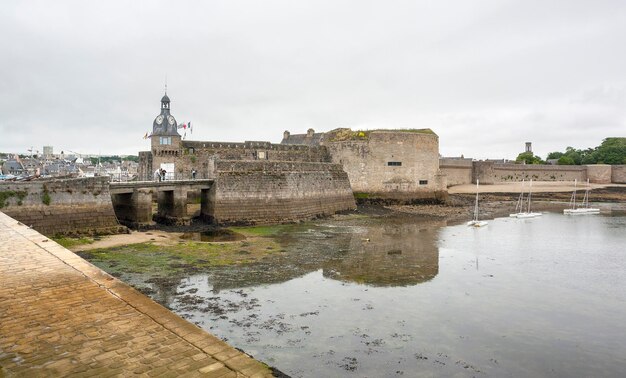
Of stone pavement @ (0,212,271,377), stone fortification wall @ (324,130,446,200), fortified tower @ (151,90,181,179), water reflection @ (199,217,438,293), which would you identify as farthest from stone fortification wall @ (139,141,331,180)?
stone pavement @ (0,212,271,377)

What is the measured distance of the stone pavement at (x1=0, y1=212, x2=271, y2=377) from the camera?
3.87m

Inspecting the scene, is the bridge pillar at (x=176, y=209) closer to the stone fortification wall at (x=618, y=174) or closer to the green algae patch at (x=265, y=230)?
the green algae patch at (x=265, y=230)

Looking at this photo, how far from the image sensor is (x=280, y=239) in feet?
54.2

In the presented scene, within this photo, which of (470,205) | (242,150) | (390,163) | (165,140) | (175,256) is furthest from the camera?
(470,205)

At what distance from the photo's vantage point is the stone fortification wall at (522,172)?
44375 mm

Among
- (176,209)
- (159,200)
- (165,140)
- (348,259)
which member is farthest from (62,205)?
(348,259)

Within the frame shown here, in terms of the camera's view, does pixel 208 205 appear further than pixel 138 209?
Yes

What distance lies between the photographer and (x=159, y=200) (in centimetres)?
2086

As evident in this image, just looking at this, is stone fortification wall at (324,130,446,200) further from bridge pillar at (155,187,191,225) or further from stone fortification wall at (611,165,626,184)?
stone fortification wall at (611,165,626,184)

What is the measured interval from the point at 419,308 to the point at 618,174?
49844 millimetres

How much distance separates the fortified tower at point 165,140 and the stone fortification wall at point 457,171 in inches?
1004

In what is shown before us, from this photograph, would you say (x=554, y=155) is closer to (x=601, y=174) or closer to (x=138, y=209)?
(x=601, y=174)

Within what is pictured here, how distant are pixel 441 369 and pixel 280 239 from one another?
35.0 ft

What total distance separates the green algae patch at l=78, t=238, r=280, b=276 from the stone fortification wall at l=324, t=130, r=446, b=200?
13.7m
